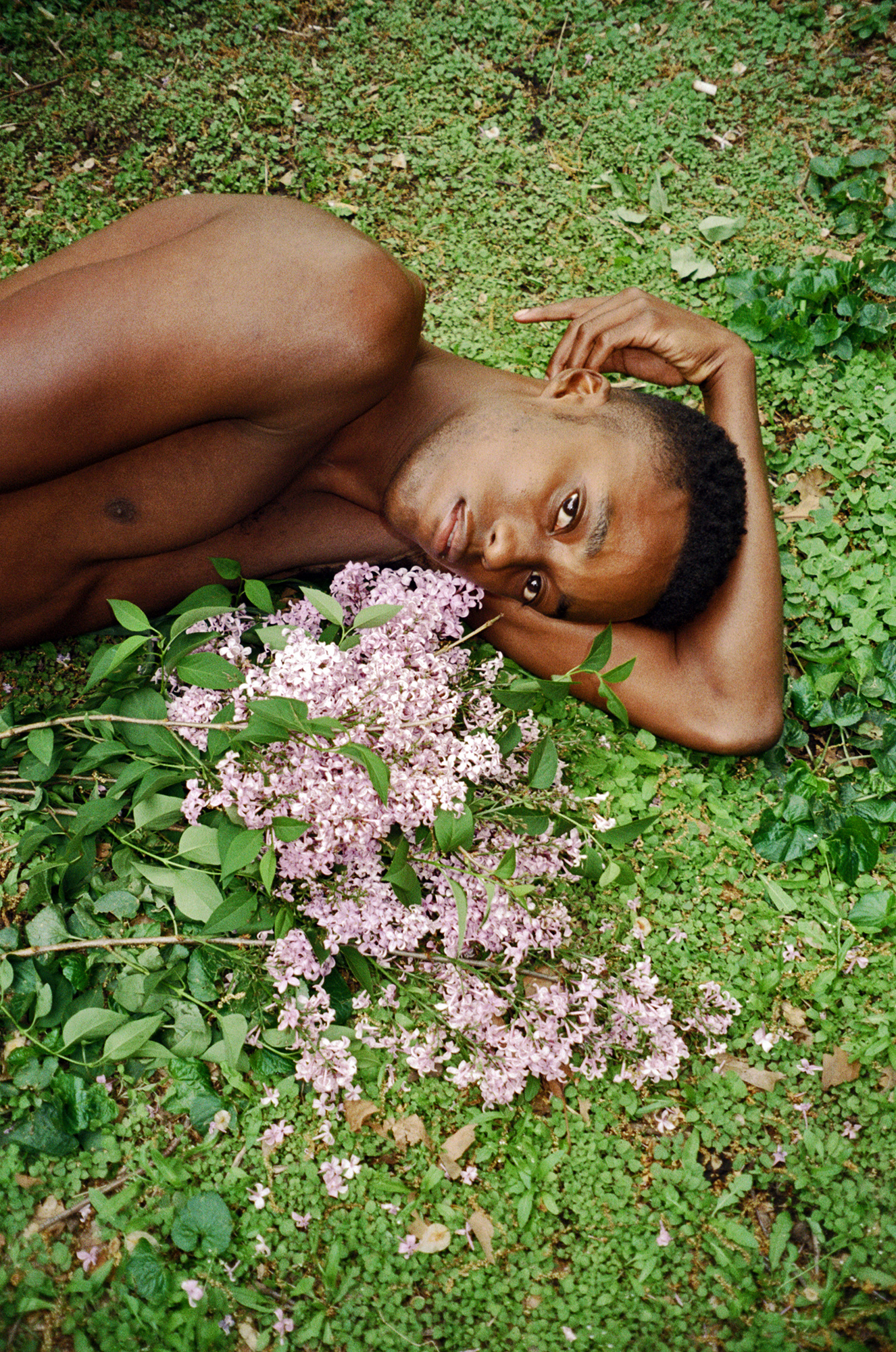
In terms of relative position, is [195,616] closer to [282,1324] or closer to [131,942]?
[131,942]

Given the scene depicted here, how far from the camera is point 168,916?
121 inches

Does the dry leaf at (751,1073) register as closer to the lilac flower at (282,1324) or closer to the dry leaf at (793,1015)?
the dry leaf at (793,1015)

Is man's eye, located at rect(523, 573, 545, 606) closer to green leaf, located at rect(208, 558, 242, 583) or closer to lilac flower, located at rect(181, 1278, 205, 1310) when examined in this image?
green leaf, located at rect(208, 558, 242, 583)

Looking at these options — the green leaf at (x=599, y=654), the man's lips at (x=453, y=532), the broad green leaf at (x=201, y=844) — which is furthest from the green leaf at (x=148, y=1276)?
the man's lips at (x=453, y=532)

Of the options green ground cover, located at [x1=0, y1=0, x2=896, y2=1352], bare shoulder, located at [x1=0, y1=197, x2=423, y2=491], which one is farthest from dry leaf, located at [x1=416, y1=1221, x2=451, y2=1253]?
bare shoulder, located at [x1=0, y1=197, x2=423, y2=491]

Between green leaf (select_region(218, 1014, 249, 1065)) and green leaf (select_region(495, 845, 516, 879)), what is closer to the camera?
green leaf (select_region(495, 845, 516, 879))

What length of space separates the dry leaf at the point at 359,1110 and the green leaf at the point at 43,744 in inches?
62.3

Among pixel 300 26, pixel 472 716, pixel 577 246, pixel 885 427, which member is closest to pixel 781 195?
pixel 577 246

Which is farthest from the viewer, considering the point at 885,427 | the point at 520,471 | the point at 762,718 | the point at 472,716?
the point at 885,427

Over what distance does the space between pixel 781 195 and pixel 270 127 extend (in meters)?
2.58

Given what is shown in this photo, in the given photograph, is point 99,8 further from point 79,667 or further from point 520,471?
point 520,471

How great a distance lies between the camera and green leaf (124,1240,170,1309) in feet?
8.73

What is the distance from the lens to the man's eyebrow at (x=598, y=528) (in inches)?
108

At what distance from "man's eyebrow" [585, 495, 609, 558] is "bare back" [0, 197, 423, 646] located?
0.78 m
